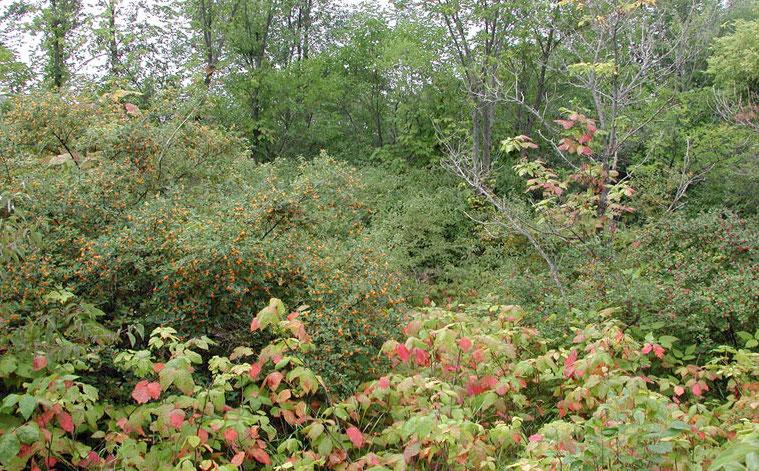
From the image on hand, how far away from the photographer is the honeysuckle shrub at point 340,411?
313 cm

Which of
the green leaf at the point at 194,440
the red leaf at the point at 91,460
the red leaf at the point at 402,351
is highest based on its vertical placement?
the red leaf at the point at 402,351

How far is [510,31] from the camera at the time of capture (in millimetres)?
13750

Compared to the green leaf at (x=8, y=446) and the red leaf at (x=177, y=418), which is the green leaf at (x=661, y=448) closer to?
the red leaf at (x=177, y=418)

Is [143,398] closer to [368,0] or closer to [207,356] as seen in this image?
[207,356]

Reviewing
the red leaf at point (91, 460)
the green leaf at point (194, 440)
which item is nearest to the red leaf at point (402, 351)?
the green leaf at point (194, 440)

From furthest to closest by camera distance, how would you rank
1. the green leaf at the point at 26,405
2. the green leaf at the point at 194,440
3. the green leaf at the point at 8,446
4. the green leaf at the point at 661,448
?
1. the green leaf at the point at 194,440
2. the green leaf at the point at 8,446
3. the green leaf at the point at 26,405
4. the green leaf at the point at 661,448

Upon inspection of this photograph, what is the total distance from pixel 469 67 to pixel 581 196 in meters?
7.45

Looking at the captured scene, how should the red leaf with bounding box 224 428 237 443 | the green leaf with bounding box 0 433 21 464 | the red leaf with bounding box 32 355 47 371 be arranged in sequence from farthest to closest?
the red leaf with bounding box 32 355 47 371
the red leaf with bounding box 224 428 237 443
the green leaf with bounding box 0 433 21 464

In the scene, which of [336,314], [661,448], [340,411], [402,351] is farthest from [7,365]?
[661,448]

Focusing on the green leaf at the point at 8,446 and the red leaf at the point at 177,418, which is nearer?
the green leaf at the point at 8,446

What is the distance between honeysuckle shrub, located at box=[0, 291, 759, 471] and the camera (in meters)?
3.13

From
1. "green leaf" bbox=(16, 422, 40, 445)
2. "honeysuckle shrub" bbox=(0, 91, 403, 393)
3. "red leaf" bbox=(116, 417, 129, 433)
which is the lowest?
"red leaf" bbox=(116, 417, 129, 433)

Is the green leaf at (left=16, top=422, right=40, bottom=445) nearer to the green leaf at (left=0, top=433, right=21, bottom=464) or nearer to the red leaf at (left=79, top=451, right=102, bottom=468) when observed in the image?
the green leaf at (left=0, top=433, right=21, bottom=464)

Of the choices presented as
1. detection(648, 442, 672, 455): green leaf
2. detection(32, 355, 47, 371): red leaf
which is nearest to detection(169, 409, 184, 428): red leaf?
detection(32, 355, 47, 371): red leaf
